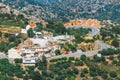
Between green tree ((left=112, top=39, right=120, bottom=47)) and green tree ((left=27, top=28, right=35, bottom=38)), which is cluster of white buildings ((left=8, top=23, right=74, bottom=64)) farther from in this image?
green tree ((left=112, top=39, right=120, bottom=47))

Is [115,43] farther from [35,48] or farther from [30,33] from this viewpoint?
[30,33]

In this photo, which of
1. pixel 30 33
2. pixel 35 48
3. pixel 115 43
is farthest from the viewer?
pixel 30 33

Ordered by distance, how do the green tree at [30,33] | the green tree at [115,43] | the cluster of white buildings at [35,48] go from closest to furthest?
1. the cluster of white buildings at [35,48]
2. the green tree at [115,43]
3. the green tree at [30,33]

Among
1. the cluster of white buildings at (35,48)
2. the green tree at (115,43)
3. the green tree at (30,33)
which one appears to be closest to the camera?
the cluster of white buildings at (35,48)

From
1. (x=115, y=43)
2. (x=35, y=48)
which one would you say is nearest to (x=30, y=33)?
(x=35, y=48)

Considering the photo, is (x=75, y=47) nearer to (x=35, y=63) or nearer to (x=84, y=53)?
(x=84, y=53)

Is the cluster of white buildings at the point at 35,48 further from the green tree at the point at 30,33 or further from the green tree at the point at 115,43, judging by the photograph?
the green tree at the point at 115,43

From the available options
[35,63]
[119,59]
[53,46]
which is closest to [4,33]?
[53,46]

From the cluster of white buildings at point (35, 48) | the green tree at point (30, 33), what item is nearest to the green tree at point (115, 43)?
the cluster of white buildings at point (35, 48)
